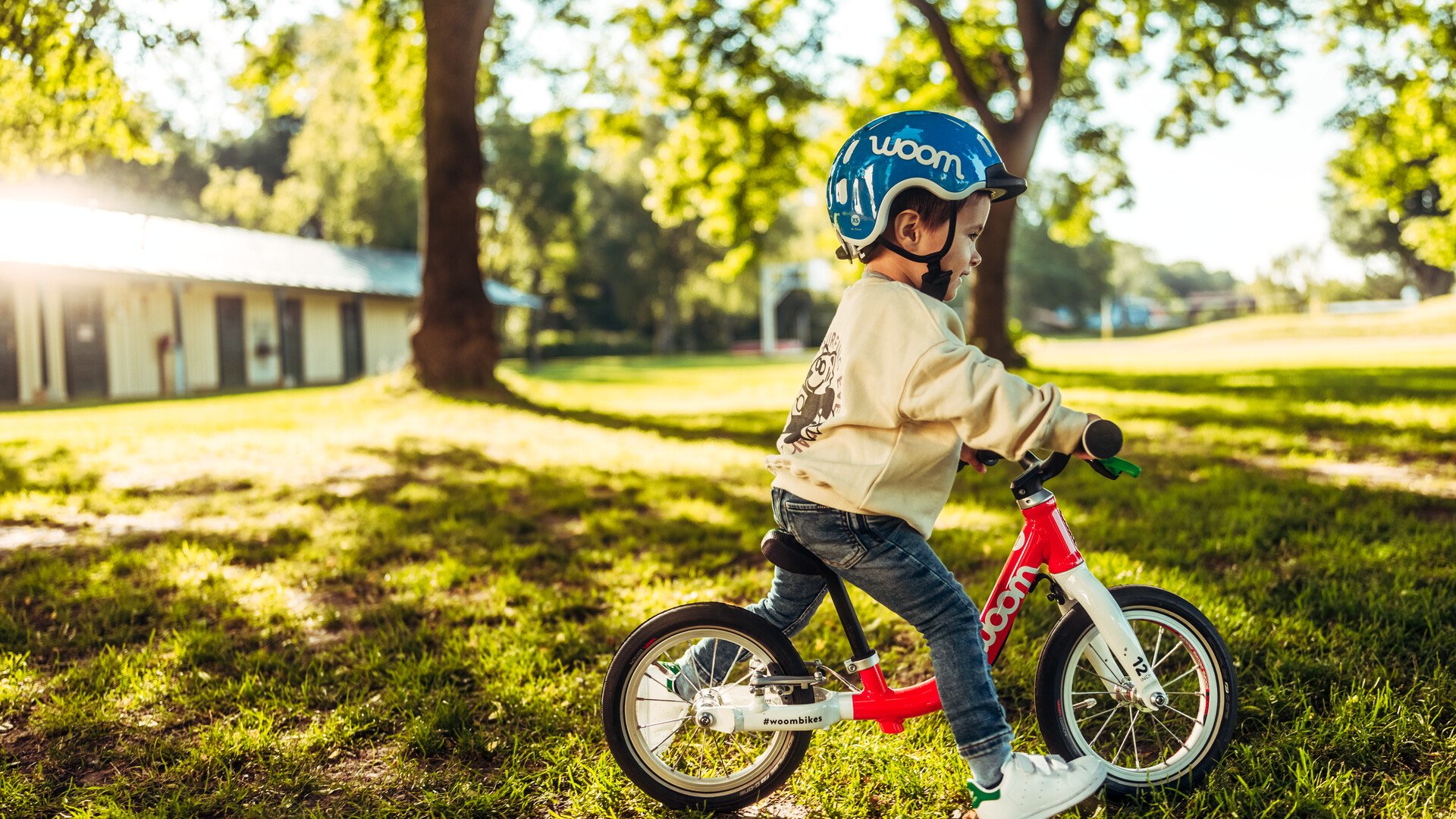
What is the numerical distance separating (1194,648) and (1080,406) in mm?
8876

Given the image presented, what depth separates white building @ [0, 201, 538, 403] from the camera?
1953cm

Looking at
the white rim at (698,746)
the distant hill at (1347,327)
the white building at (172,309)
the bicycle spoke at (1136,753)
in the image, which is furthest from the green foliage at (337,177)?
the bicycle spoke at (1136,753)

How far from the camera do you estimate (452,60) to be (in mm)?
12406

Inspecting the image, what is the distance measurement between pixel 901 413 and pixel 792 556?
0.48 metres

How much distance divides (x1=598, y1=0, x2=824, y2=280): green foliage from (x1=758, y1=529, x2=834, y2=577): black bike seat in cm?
1491

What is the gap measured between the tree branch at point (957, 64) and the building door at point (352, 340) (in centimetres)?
1908

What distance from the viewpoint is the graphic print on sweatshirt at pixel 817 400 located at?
2367 mm

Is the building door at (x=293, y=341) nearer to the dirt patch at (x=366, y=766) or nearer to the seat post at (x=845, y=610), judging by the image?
the dirt patch at (x=366, y=766)

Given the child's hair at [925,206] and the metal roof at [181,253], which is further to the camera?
the metal roof at [181,253]

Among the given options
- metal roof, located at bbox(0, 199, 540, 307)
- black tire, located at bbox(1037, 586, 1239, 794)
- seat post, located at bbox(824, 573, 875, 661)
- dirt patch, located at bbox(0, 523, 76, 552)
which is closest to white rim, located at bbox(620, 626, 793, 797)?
seat post, located at bbox(824, 573, 875, 661)

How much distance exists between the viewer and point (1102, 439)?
2066mm

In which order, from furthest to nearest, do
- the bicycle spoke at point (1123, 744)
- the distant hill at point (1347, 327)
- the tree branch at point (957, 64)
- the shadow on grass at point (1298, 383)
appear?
the distant hill at point (1347, 327), the tree branch at point (957, 64), the shadow on grass at point (1298, 383), the bicycle spoke at point (1123, 744)

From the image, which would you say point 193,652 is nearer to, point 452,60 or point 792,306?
point 452,60

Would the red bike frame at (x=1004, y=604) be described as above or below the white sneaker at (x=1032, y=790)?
above
